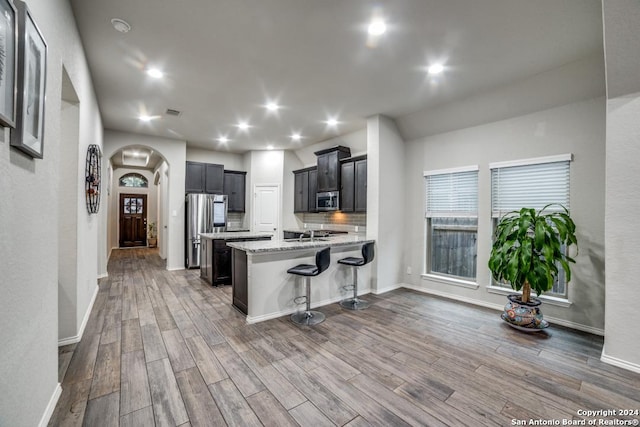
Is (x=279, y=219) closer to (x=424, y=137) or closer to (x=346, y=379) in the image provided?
(x=424, y=137)

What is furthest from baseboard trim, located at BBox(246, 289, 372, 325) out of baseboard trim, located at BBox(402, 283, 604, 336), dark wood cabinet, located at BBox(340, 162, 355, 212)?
dark wood cabinet, located at BBox(340, 162, 355, 212)

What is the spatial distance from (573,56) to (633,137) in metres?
1.08

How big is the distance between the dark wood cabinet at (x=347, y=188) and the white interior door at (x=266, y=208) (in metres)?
2.24

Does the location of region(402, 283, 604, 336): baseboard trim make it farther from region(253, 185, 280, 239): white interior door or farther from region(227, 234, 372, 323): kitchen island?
region(253, 185, 280, 239): white interior door

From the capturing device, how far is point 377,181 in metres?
4.60

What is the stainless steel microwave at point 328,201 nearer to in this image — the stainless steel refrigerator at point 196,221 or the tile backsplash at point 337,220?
the tile backsplash at point 337,220

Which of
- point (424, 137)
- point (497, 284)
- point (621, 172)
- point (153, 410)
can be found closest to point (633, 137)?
point (621, 172)

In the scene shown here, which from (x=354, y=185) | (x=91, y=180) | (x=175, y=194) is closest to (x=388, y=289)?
(x=354, y=185)

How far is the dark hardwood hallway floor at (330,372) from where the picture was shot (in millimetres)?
1871

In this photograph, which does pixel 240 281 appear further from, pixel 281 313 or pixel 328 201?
pixel 328 201

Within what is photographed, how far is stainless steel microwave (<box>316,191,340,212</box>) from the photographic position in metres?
5.78

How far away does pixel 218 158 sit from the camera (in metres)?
7.56

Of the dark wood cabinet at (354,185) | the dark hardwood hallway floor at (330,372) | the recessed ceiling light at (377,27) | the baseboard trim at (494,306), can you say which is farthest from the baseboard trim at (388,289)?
the recessed ceiling light at (377,27)

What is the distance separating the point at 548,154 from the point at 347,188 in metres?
3.14
